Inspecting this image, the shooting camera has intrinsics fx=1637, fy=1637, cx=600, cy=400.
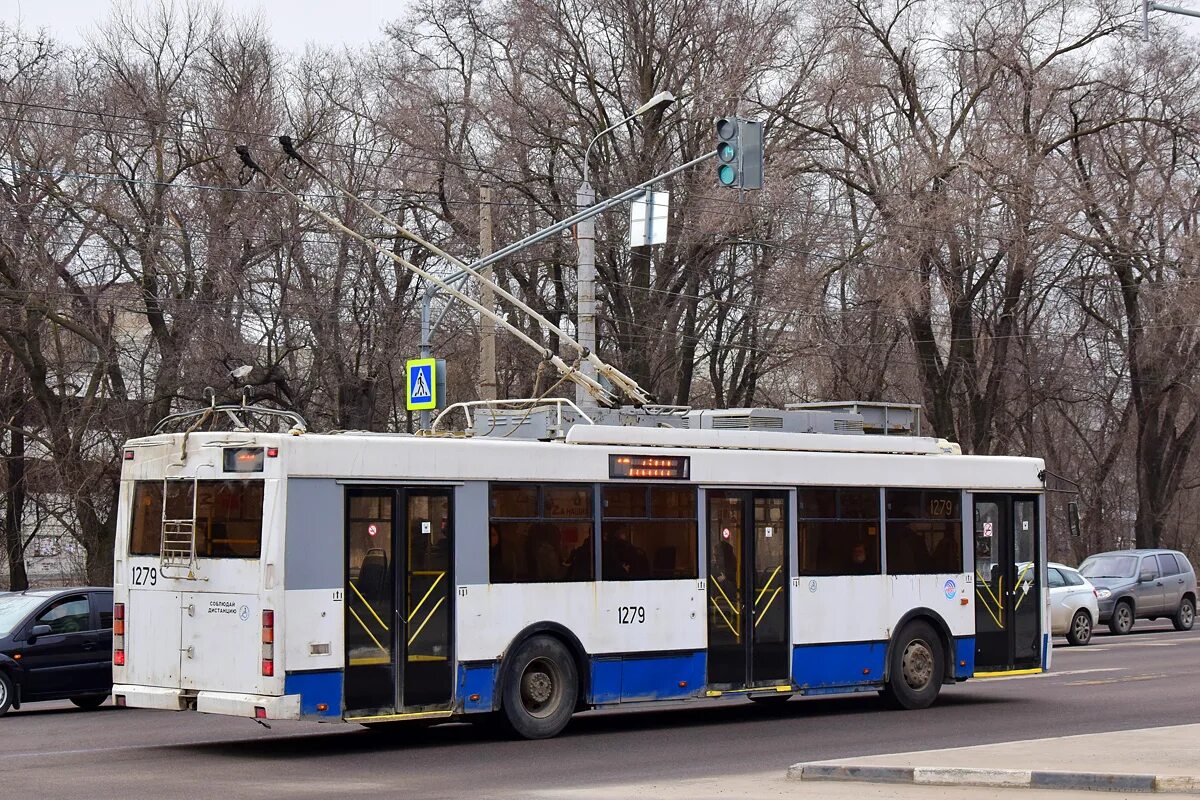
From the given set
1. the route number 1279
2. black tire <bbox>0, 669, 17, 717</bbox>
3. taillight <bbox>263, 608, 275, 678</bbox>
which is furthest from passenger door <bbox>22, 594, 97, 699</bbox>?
the route number 1279

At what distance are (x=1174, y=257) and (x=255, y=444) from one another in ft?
106

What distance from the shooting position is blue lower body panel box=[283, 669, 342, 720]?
42.7 ft

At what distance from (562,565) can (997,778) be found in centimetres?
520

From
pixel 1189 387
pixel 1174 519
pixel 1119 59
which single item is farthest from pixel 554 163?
pixel 1174 519

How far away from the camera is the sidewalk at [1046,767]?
415 inches

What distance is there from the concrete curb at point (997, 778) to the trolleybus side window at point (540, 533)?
3796 mm

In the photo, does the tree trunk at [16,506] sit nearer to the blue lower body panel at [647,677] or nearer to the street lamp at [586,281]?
the street lamp at [586,281]

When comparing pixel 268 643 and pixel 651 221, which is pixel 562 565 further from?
pixel 651 221

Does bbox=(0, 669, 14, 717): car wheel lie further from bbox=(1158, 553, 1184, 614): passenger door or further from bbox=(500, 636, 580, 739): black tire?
bbox=(1158, 553, 1184, 614): passenger door

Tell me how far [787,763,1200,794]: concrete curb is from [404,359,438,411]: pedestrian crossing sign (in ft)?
41.5

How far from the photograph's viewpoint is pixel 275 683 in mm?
12945

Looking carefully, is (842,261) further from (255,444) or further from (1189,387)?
(255,444)

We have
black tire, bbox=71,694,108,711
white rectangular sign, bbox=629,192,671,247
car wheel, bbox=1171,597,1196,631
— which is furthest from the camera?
car wheel, bbox=1171,597,1196,631

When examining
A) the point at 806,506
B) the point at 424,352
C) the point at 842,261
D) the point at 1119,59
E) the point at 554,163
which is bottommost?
the point at 806,506
